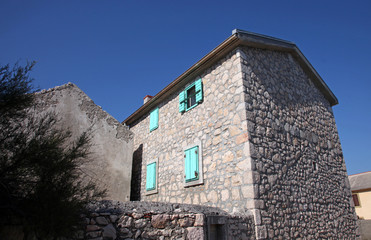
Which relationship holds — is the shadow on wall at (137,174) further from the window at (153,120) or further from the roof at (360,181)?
the roof at (360,181)

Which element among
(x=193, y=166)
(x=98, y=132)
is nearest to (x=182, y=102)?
(x=193, y=166)

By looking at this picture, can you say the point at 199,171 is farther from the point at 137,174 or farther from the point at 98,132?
the point at 137,174

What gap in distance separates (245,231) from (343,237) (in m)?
4.44

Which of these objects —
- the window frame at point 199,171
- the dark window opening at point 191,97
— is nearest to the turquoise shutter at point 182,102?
the dark window opening at point 191,97

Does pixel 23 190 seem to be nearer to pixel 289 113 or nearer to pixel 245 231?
pixel 245 231

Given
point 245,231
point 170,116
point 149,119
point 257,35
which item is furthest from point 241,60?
point 149,119

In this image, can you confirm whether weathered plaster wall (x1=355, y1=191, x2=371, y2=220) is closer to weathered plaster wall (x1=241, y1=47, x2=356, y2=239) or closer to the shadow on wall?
weathered plaster wall (x1=241, y1=47, x2=356, y2=239)

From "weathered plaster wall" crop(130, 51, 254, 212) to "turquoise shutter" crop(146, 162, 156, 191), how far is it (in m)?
0.24

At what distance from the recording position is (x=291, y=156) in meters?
7.45

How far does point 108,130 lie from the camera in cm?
924

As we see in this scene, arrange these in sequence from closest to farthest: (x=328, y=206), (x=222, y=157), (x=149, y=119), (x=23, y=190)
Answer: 1. (x=23, y=190)
2. (x=222, y=157)
3. (x=328, y=206)
4. (x=149, y=119)

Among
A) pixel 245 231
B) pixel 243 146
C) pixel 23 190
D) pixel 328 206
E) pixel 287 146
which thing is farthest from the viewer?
pixel 328 206

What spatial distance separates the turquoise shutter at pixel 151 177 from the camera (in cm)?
919

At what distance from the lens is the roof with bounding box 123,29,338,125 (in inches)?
288
